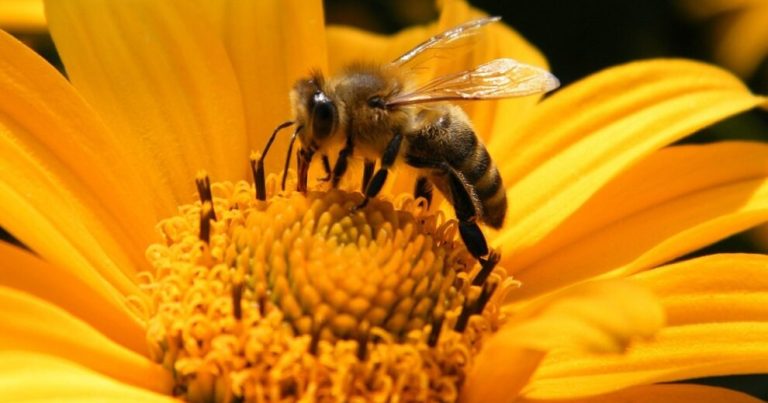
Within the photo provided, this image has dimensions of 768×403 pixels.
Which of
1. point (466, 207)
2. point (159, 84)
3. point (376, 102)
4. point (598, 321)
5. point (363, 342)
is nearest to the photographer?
point (598, 321)

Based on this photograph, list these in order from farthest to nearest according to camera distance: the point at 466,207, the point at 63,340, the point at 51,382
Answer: the point at 466,207, the point at 63,340, the point at 51,382

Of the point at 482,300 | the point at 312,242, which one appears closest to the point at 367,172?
the point at 312,242

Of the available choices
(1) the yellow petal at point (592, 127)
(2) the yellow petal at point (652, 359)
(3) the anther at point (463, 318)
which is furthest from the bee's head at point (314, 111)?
(2) the yellow petal at point (652, 359)

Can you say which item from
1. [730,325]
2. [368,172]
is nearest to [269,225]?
[368,172]

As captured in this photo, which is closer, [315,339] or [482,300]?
[315,339]

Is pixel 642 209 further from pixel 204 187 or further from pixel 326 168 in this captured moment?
pixel 204 187

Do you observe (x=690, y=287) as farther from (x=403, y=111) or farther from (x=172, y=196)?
(x=172, y=196)

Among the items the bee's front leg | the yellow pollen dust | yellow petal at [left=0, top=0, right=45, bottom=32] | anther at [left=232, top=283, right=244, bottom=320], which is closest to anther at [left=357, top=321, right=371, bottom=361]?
the yellow pollen dust
